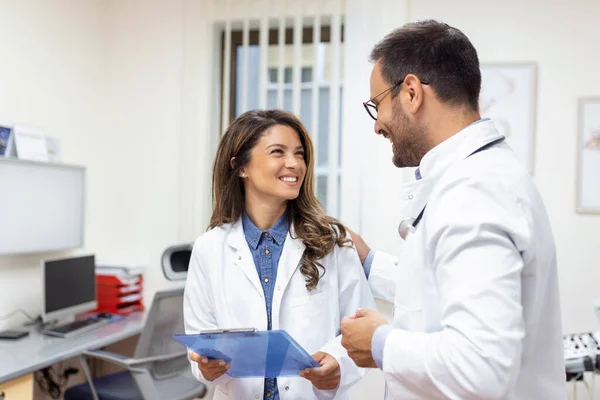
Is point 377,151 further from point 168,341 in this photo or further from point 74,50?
point 74,50

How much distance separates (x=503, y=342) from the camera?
2.97 feet

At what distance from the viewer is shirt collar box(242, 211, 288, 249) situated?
1770 millimetres

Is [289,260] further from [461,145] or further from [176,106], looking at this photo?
[176,106]

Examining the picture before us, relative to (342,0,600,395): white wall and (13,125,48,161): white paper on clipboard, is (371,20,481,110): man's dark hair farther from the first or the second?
(13,125,48,161): white paper on clipboard

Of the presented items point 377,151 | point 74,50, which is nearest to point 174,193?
point 74,50

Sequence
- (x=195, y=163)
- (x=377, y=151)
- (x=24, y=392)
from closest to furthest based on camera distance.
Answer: (x=24, y=392), (x=377, y=151), (x=195, y=163)

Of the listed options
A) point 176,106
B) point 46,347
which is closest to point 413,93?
point 46,347

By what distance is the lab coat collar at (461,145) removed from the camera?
3.58 ft

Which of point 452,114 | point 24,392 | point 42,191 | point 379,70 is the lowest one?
point 24,392

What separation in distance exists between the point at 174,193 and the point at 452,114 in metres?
2.77

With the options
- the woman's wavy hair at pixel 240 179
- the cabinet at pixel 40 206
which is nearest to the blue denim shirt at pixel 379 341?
the woman's wavy hair at pixel 240 179

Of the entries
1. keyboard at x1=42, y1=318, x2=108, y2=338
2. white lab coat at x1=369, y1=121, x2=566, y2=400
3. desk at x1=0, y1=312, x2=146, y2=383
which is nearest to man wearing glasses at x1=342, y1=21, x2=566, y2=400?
white lab coat at x1=369, y1=121, x2=566, y2=400

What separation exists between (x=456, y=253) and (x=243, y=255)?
2.87ft

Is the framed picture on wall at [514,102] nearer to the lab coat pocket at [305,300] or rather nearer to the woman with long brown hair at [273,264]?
the woman with long brown hair at [273,264]
